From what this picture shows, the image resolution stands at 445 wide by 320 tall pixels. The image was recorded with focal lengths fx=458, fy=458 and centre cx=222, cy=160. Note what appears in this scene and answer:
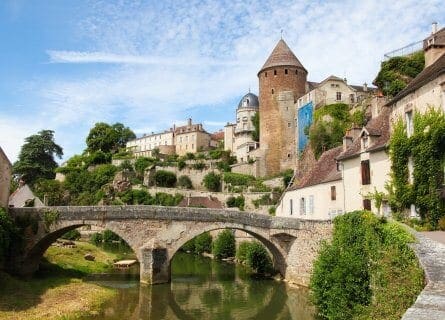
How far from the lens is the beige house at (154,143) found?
75.9 m

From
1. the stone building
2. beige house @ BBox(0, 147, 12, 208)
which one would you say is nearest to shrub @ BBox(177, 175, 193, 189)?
the stone building

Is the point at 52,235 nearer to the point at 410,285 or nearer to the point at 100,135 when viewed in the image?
the point at 410,285

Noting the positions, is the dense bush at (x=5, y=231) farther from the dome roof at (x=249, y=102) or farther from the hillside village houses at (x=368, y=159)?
the dome roof at (x=249, y=102)

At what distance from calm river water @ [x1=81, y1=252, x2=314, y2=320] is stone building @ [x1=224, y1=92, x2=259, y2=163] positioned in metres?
32.4

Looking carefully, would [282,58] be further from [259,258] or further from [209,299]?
[209,299]

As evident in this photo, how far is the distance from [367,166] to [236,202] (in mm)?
27277

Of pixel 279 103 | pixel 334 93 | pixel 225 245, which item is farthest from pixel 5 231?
pixel 279 103

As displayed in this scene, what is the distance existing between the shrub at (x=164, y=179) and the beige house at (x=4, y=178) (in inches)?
1374

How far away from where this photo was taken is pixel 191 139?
242ft

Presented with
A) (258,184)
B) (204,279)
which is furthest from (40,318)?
(258,184)

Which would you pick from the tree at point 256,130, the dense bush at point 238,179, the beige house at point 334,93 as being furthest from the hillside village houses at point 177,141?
the beige house at point 334,93

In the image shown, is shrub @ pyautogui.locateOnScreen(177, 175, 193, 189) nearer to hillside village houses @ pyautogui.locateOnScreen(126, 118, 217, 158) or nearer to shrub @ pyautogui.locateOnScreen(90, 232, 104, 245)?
shrub @ pyautogui.locateOnScreen(90, 232, 104, 245)

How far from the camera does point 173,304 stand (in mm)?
18812

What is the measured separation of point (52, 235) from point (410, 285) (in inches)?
730
